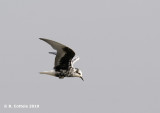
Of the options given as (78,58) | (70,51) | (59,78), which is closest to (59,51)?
(70,51)

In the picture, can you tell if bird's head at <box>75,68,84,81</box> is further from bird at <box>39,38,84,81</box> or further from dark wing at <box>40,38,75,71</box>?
dark wing at <box>40,38,75,71</box>

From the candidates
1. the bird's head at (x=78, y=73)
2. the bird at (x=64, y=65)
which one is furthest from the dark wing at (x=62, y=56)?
the bird's head at (x=78, y=73)

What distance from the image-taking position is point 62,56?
110ft

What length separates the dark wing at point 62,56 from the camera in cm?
3160

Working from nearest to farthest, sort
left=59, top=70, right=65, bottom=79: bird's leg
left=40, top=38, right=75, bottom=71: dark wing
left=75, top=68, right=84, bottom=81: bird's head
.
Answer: left=40, top=38, right=75, bottom=71: dark wing < left=59, top=70, right=65, bottom=79: bird's leg < left=75, top=68, right=84, bottom=81: bird's head

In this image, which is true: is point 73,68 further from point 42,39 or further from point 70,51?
point 42,39

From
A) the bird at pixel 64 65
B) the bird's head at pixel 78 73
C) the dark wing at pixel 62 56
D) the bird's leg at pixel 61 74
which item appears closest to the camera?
the dark wing at pixel 62 56

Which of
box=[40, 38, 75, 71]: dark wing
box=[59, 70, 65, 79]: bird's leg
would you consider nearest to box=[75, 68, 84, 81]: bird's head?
box=[40, 38, 75, 71]: dark wing

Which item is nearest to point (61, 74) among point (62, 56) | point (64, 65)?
point (64, 65)

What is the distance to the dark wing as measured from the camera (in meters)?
31.6

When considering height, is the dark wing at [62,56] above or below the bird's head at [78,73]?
above

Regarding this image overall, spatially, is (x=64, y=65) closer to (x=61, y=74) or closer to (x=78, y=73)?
(x=61, y=74)

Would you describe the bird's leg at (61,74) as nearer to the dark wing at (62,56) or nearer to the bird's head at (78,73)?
the dark wing at (62,56)

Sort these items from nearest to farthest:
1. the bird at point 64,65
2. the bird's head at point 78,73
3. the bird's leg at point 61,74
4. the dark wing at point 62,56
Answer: the dark wing at point 62,56, the bird at point 64,65, the bird's leg at point 61,74, the bird's head at point 78,73
